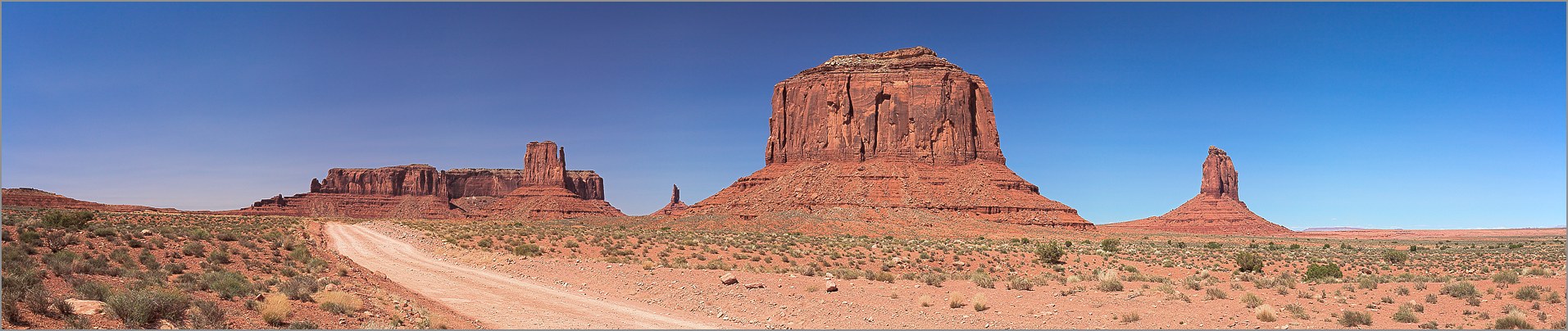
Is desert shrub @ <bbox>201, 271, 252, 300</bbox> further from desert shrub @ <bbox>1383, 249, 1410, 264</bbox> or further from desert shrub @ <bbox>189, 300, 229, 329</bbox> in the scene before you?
desert shrub @ <bbox>1383, 249, 1410, 264</bbox>

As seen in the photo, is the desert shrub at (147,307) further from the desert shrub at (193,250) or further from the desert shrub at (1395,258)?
the desert shrub at (1395,258)

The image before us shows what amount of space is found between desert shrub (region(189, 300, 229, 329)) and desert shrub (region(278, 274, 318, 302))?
1488 millimetres

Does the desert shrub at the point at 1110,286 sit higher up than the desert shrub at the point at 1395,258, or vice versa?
the desert shrub at the point at 1395,258

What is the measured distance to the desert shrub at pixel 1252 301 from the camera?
15250mm

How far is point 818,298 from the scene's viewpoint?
16.7 m

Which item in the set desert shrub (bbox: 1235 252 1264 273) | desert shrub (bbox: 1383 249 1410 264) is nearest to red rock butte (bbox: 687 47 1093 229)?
desert shrub (bbox: 1383 249 1410 264)

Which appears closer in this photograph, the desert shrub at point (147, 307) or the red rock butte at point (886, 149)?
the desert shrub at point (147, 307)

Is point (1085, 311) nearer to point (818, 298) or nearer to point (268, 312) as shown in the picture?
point (818, 298)

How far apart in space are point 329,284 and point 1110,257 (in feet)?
98.7

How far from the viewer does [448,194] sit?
16912 cm

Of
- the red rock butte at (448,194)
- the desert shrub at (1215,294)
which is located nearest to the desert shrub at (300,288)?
the desert shrub at (1215,294)

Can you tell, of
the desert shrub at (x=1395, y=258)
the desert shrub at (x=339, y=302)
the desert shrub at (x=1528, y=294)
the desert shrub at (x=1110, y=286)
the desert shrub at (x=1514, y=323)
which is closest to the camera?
the desert shrub at (x=339, y=302)

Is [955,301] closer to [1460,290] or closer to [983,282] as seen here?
[983,282]

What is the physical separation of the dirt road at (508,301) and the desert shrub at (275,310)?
2921 mm
